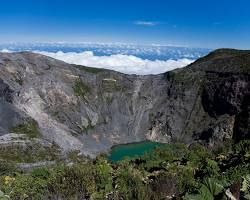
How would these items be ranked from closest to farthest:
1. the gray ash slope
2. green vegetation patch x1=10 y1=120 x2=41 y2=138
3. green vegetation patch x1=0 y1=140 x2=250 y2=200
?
green vegetation patch x1=0 y1=140 x2=250 y2=200
green vegetation patch x1=10 y1=120 x2=41 y2=138
the gray ash slope

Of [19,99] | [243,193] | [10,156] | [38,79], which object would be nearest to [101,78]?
[38,79]

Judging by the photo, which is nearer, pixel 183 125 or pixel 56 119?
pixel 56 119

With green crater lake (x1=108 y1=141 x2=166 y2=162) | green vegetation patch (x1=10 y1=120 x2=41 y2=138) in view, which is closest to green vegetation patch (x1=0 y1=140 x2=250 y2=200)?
green vegetation patch (x1=10 y1=120 x2=41 y2=138)

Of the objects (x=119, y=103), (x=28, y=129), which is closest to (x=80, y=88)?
(x=119, y=103)

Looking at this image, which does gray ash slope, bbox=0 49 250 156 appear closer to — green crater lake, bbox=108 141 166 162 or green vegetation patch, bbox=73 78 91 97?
green vegetation patch, bbox=73 78 91 97

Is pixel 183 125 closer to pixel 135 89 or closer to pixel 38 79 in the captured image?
pixel 135 89

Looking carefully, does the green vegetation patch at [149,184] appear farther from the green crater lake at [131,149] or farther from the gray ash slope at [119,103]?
the green crater lake at [131,149]

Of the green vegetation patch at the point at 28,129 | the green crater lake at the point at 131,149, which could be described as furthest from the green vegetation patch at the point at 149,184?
the green crater lake at the point at 131,149
